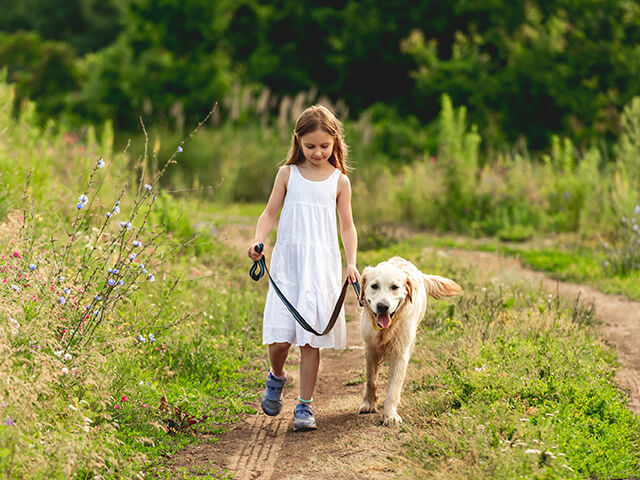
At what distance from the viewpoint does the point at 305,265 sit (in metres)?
4.83

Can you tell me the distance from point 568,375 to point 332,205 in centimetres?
199

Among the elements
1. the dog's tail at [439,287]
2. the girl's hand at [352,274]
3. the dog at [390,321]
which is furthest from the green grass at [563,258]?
the girl's hand at [352,274]

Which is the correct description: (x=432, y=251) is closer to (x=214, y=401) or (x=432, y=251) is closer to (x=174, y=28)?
(x=214, y=401)

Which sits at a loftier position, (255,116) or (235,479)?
(255,116)

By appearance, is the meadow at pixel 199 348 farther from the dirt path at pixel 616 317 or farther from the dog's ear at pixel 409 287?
the dog's ear at pixel 409 287

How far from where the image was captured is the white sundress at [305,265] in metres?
4.84

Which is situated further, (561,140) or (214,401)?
(561,140)

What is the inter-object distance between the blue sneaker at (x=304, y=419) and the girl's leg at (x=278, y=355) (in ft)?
0.87

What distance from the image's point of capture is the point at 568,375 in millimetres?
5227

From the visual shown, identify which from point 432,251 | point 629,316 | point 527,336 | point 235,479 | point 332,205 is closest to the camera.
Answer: point 235,479

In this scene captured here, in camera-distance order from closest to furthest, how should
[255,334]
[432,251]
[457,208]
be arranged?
[255,334] < [432,251] < [457,208]

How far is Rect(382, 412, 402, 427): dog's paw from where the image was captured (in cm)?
478

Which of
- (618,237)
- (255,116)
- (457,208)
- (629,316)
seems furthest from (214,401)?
(255,116)

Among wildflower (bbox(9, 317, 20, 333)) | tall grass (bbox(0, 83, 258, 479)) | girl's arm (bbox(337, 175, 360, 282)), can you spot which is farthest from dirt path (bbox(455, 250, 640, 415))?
wildflower (bbox(9, 317, 20, 333))
